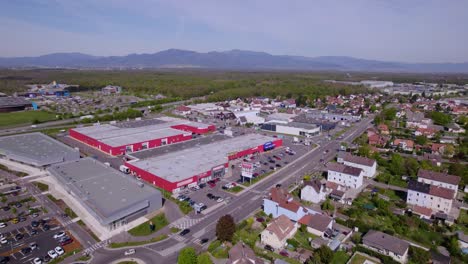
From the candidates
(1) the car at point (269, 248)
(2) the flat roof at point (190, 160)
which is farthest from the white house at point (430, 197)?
(2) the flat roof at point (190, 160)

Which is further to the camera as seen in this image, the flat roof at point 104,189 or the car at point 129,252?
the flat roof at point 104,189

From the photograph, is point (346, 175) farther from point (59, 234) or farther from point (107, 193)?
point (59, 234)

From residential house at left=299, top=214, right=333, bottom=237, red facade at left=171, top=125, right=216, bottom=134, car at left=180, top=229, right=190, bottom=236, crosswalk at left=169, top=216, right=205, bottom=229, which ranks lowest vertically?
crosswalk at left=169, top=216, right=205, bottom=229

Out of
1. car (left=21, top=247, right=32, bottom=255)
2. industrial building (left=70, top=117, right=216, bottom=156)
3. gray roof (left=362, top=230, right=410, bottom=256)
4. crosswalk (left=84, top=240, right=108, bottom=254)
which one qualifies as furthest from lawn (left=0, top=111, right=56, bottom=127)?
gray roof (left=362, top=230, right=410, bottom=256)

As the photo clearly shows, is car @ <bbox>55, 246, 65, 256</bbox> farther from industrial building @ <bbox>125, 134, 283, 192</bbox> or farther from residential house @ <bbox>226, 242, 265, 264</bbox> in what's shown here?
residential house @ <bbox>226, 242, 265, 264</bbox>

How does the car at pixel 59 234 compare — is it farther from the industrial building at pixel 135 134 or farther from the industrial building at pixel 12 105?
the industrial building at pixel 12 105

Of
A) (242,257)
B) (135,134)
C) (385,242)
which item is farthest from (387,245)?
(135,134)
